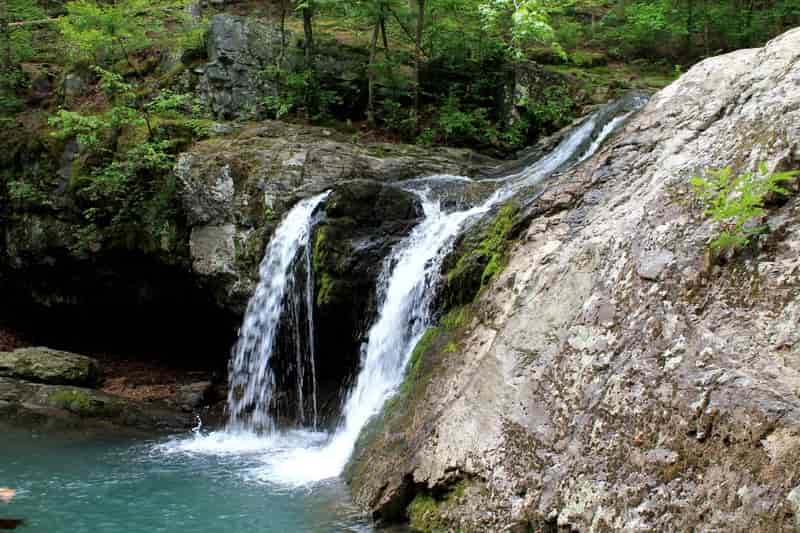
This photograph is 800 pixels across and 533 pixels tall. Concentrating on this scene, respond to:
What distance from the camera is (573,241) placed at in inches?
218

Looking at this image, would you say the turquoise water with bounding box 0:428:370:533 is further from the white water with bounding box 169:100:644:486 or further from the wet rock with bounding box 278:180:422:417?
the wet rock with bounding box 278:180:422:417

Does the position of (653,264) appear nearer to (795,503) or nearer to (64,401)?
(795,503)

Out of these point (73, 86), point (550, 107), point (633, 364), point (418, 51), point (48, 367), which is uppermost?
point (418, 51)

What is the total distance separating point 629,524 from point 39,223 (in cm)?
1294

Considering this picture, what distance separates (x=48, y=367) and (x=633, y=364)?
10.3 metres

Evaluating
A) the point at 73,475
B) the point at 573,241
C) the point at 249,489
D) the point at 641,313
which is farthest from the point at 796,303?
the point at 73,475

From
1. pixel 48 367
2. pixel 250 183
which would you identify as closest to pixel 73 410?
pixel 48 367

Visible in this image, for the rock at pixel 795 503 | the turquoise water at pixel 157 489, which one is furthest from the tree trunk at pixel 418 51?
the rock at pixel 795 503

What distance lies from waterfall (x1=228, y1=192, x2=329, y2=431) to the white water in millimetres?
615

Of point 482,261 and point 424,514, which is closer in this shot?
point 424,514

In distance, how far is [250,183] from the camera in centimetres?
1093

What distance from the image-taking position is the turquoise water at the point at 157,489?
5.93 m

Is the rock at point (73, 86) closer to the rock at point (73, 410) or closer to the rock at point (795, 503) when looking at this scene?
the rock at point (73, 410)

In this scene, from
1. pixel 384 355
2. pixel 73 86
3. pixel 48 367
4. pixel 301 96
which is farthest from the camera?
pixel 73 86
